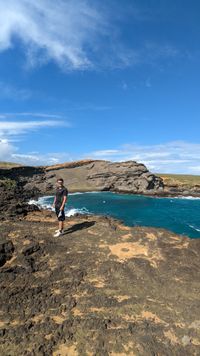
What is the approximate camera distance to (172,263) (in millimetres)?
12586

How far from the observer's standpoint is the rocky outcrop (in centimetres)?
795

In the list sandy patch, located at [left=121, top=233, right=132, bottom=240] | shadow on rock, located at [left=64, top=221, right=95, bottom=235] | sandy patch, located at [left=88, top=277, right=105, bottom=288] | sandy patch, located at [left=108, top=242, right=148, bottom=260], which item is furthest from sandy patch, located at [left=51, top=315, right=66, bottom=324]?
shadow on rock, located at [left=64, top=221, right=95, bottom=235]

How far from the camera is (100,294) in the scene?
33.3ft

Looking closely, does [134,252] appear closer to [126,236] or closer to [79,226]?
[126,236]

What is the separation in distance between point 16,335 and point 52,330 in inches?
36.3

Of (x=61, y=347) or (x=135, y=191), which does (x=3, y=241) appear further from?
(x=135, y=191)

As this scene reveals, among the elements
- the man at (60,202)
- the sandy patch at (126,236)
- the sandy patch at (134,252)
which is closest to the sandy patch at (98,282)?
the sandy patch at (134,252)

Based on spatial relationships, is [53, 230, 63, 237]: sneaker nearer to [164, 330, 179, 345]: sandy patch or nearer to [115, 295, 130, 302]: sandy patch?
[115, 295, 130, 302]: sandy patch

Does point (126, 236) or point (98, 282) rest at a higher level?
point (126, 236)

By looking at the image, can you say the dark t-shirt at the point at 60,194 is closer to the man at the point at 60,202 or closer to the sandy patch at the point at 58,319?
the man at the point at 60,202

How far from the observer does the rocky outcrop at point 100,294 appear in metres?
7.95

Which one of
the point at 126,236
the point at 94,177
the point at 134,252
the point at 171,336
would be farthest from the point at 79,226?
the point at 94,177

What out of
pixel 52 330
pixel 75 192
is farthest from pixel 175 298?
pixel 75 192

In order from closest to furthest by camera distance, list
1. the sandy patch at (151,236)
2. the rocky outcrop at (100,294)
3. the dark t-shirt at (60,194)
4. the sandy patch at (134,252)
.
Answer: the rocky outcrop at (100,294) → the sandy patch at (134,252) → the sandy patch at (151,236) → the dark t-shirt at (60,194)
